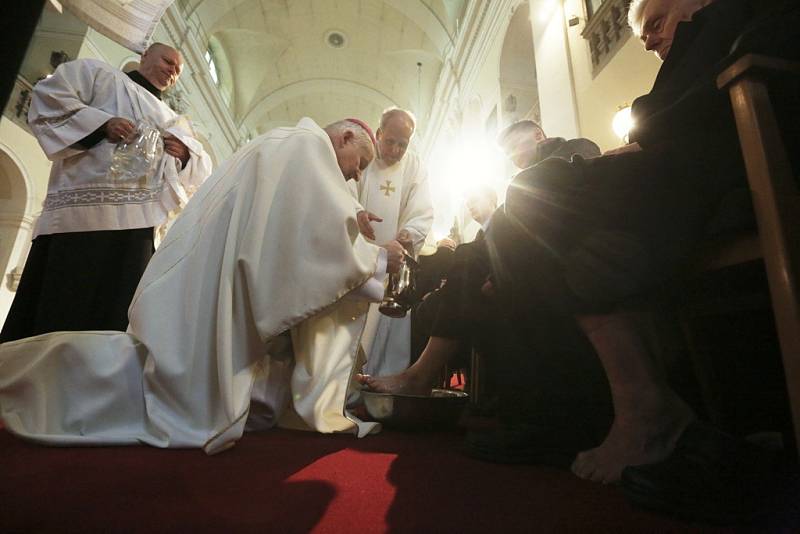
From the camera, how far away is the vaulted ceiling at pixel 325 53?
30.3ft

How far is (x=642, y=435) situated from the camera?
0.95 meters

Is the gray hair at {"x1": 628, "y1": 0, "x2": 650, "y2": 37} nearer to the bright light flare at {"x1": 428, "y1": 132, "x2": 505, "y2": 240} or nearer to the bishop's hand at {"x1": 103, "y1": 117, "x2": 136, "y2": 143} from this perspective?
the bishop's hand at {"x1": 103, "y1": 117, "x2": 136, "y2": 143}

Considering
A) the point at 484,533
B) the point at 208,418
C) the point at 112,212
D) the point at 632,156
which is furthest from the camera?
the point at 112,212

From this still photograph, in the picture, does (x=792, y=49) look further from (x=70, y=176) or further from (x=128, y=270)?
(x=70, y=176)

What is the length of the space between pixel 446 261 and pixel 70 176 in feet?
6.63

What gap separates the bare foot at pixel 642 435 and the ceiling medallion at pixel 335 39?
471 inches

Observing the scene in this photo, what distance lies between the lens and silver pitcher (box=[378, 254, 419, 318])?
5.57 feet

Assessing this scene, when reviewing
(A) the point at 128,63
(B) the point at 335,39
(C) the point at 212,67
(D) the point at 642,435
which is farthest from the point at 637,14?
(C) the point at 212,67

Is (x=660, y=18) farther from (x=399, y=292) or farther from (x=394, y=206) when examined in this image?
(x=394, y=206)

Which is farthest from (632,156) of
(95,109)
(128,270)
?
(95,109)

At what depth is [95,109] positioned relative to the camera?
7.19ft

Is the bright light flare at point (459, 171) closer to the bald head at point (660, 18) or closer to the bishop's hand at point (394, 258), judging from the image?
the bald head at point (660, 18)

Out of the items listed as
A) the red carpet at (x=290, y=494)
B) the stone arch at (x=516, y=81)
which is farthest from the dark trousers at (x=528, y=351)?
the stone arch at (x=516, y=81)

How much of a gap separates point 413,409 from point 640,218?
3.28 feet
